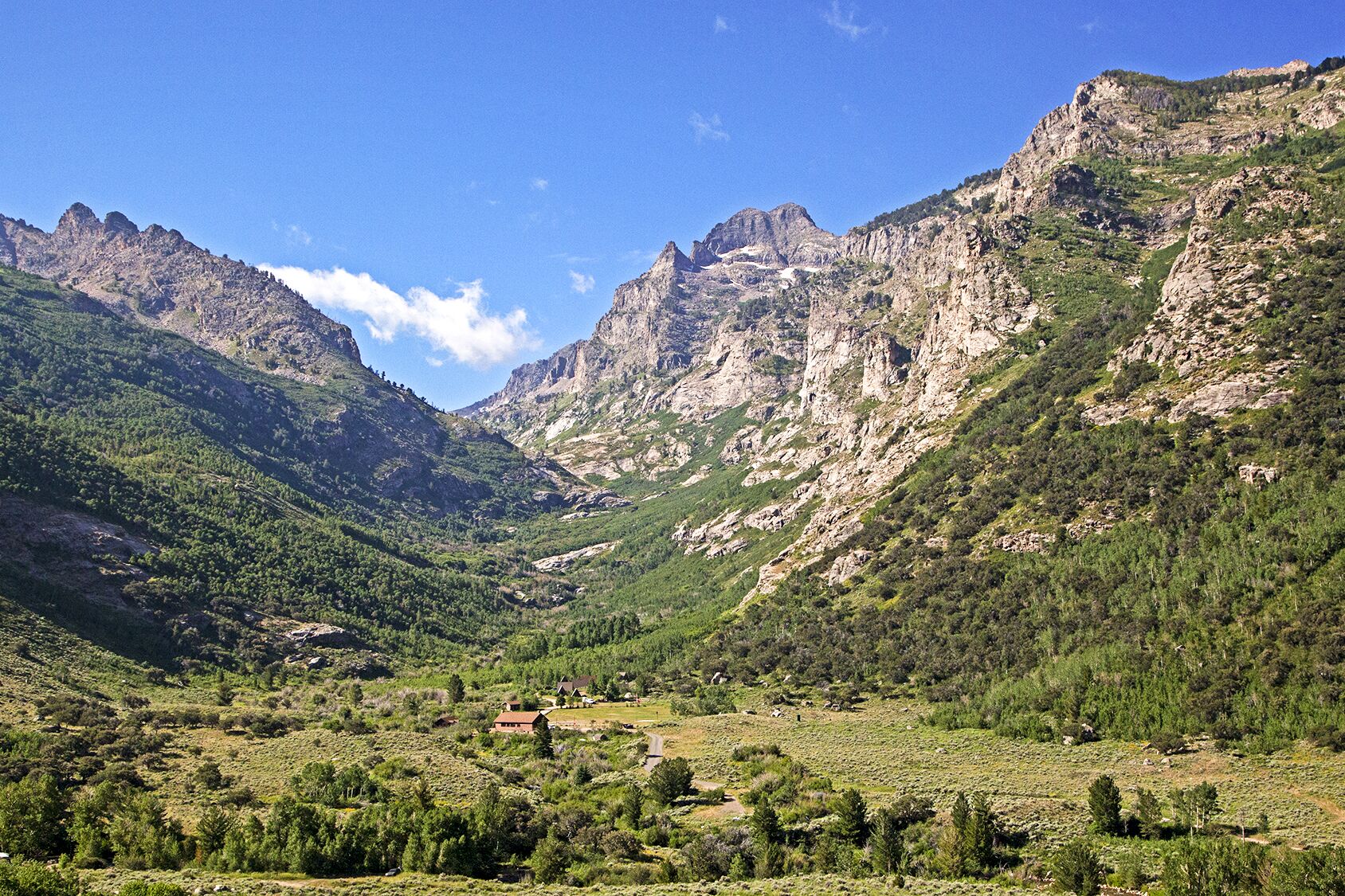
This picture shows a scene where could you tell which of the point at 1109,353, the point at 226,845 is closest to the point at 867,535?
the point at 1109,353

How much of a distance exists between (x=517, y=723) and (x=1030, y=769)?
225ft

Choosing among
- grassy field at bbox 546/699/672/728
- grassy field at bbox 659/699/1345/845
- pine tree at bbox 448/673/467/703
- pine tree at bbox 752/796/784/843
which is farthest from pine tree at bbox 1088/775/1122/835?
pine tree at bbox 448/673/467/703

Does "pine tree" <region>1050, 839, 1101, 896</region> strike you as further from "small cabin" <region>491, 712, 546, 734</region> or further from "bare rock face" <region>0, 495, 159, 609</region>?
"bare rock face" <region>0, 495, 159, 609</region>

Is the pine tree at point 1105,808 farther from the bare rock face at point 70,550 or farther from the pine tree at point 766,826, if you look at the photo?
the bare rock face at point 70,550

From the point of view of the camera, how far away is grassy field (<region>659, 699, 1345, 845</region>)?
63844 millimetres

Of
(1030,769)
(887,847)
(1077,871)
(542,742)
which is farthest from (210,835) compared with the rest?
(1030,769)

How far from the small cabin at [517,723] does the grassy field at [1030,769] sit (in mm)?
18876

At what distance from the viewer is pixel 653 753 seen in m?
100

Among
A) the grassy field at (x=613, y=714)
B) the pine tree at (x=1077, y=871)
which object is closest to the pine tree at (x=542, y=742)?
the grassy field at (x=613, y=714)

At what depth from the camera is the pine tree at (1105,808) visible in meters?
60.3

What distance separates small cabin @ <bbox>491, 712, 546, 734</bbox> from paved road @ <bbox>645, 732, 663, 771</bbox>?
653 inches

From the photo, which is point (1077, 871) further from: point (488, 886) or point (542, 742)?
point (542, 742)

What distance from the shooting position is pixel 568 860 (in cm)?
5891

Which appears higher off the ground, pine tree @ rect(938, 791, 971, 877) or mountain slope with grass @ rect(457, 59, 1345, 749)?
mountain slope with grass @ rect(457, 59, 1345, 749)
